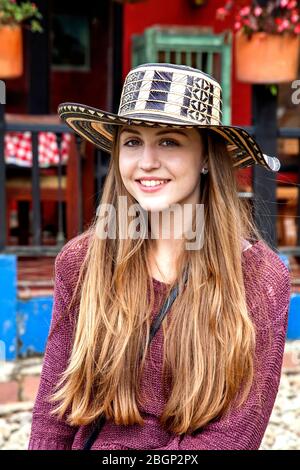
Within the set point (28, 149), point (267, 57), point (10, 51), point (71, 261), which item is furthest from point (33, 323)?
point (71, 261)

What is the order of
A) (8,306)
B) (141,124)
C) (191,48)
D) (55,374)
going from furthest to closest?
1. (191,48)
2. (8,306)
3. (55,374)
4. (141,124)

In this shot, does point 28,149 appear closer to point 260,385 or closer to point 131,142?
point 131,142

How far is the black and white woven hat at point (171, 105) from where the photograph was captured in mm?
1951

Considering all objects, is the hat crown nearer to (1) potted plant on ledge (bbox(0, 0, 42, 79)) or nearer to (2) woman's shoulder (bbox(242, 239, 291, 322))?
(2) woman's shoulder (bbox(242, 239, 291, 322))

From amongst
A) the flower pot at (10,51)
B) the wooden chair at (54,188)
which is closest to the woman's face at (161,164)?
the flower pot at (10,51)

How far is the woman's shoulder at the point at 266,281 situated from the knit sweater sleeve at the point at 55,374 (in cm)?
46

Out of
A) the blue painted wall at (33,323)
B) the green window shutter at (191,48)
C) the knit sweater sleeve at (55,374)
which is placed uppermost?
the green window shutter at (191,48)

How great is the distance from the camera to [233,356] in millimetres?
1923

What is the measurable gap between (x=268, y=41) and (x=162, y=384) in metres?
3.13

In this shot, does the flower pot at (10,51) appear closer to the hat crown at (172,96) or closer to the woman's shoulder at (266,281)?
the hat crown at (172,96)

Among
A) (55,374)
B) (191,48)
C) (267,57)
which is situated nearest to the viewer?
(55,374)

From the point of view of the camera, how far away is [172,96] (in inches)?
77.8

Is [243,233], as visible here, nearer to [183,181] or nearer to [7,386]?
[183,181]

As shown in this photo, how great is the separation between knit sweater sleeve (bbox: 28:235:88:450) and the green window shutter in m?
3.86
